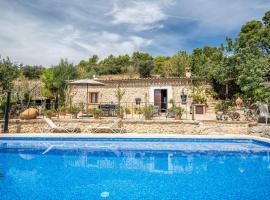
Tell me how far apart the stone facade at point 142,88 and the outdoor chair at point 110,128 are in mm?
7917

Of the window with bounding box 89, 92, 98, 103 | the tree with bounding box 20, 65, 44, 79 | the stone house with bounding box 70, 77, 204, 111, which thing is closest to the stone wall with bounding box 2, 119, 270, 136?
the stone house with bounding box 70, 77, 204, 111

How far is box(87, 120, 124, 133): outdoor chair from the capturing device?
11547 millimetres

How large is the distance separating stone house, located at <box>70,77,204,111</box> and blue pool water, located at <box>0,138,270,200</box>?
9.01 metres

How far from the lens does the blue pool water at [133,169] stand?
15.9 feet

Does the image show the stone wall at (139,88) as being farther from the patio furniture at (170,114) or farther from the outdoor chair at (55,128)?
the outdoor chair at (55,128)

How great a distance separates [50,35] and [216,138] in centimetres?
1096

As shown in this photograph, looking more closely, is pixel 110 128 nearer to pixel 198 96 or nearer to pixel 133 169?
pixel 133 169

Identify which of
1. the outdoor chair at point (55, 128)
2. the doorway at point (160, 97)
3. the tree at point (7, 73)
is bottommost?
the outdoor chair at point (55, 128)

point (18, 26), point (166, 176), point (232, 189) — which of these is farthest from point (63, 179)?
point (18, 26)

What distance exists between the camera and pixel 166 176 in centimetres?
608

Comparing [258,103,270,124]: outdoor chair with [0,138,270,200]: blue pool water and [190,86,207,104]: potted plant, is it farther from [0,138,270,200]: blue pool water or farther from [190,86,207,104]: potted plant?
[190,86,207,104]: potted plant

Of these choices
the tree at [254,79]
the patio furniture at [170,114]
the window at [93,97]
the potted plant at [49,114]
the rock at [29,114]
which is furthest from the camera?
Answer: the window at [93,97]

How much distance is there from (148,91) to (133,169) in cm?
1326

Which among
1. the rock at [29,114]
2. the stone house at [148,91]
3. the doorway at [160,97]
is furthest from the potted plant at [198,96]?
the rock at [29,114]
